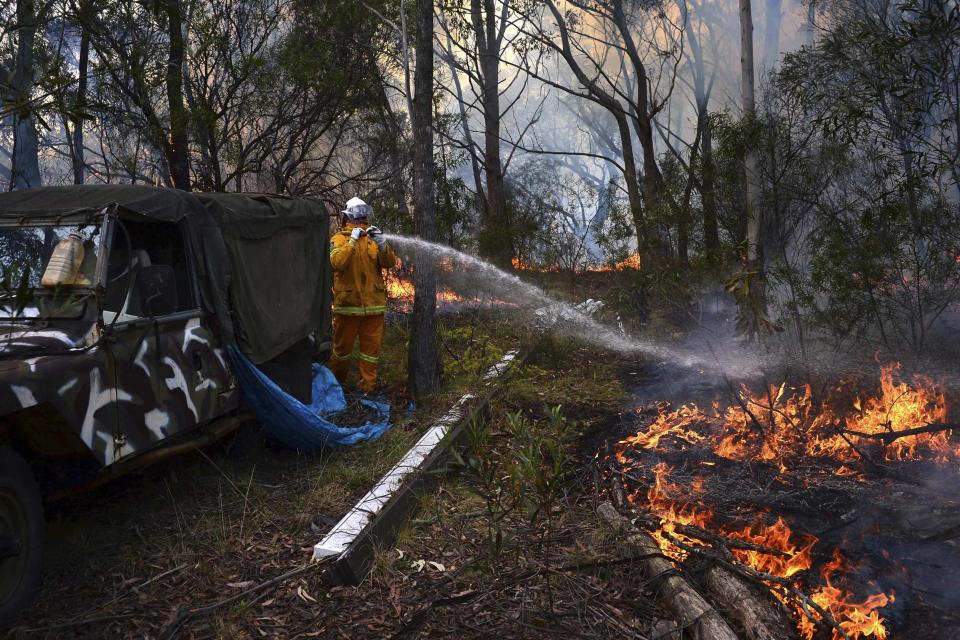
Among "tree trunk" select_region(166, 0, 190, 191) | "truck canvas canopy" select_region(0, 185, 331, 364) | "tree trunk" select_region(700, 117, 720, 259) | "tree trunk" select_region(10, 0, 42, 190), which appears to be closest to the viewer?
"truck canvas canopy" select_region(0, 185, 331, 364)

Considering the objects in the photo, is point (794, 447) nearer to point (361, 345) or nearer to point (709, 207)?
point (361, 345)

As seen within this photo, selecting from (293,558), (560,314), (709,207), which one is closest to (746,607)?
(293,558)

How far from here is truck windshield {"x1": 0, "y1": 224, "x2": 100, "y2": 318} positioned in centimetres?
431

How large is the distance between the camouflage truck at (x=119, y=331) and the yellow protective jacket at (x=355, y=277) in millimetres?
1342

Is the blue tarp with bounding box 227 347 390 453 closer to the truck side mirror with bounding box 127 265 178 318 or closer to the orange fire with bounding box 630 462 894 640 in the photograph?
the truck side mirror with bounding box 127 265 178 318

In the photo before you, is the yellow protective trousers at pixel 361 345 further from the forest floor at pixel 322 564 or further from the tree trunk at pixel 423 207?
the forest floor at pixel 322 564

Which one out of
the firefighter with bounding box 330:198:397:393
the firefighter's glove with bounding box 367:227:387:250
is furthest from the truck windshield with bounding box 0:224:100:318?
the firefighter's glove with bounding box 367:227:387:250

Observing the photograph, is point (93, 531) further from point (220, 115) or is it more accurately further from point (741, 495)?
point (220, 115)

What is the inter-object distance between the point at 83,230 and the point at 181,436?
1.44 metres

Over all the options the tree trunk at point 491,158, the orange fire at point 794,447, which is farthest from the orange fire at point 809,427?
the tree trunk at point 491,158

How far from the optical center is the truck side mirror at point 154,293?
4391 mm

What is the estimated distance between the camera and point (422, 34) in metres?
7.93

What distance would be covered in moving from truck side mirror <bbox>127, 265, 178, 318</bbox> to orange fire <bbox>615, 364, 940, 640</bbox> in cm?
336

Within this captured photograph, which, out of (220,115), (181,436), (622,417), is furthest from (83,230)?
(220,115)
